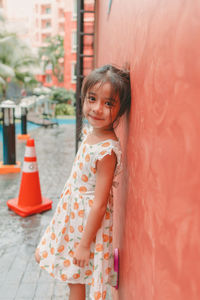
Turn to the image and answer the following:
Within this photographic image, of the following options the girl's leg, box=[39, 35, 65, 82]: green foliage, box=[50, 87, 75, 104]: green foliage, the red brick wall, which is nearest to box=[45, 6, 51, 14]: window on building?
box=[39, 35, 65, 82]: green foliage

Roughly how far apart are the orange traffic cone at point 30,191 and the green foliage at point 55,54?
31.6 metres

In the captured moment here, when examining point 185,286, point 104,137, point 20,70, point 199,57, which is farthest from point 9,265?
point 20,70

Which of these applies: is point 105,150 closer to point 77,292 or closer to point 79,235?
point 79,235

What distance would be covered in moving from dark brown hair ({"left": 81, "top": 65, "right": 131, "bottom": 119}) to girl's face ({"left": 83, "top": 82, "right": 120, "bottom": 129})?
20 mm

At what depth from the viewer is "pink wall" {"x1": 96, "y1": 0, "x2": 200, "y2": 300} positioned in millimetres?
608

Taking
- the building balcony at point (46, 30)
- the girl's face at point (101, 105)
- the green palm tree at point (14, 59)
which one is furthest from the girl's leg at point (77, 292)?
A: the building balcony at point (46, 30)

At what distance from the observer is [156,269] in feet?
3.04

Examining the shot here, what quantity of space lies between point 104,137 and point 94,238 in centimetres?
54

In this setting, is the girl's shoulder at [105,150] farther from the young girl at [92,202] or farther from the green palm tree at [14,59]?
the green palm tree at [14,59]

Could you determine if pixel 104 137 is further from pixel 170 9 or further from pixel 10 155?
pixel 10 155

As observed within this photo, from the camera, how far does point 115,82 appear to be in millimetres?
1536

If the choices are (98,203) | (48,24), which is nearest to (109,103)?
(98,203)

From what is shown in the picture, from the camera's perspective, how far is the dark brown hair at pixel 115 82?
1537 millimetres

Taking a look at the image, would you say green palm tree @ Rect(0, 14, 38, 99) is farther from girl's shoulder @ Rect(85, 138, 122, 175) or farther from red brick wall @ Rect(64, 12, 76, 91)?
girl's shoulder @ Rect(85, 138, 122, 175)
